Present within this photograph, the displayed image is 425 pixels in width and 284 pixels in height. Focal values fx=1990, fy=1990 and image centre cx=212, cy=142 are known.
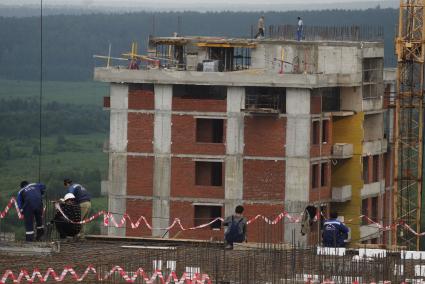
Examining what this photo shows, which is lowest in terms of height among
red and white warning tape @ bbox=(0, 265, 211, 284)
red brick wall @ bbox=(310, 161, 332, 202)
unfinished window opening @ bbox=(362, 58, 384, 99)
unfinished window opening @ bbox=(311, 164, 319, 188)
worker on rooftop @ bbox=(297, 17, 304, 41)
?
red and white warning tape @ bbox=(0, 265, 211, 284)

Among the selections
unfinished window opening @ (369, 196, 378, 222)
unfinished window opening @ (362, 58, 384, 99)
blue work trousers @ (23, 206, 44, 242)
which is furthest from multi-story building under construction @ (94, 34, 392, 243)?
blue work trousers @ (23, 206, 44, 242)

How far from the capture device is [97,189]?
169 m

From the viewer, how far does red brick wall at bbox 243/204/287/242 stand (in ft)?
262

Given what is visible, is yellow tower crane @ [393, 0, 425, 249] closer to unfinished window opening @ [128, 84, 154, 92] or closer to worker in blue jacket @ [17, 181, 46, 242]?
unfinished window opening @ [128, 84, 154, 92]

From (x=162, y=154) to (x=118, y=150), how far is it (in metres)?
2.03

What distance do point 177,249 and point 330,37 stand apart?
149 ft

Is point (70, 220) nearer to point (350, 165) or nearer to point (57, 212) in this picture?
point (57, 212)

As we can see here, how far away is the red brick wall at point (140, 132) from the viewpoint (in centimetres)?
8644

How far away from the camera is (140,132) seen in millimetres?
86750

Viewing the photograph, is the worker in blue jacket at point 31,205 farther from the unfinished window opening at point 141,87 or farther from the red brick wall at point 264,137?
the unfinished window opening at point 141,87

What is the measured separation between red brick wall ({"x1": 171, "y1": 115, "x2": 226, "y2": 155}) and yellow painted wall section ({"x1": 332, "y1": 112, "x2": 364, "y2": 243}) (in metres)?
6.35

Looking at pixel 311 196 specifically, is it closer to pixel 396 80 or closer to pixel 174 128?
pixel 174 128

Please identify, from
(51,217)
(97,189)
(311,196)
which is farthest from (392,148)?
(97,189)

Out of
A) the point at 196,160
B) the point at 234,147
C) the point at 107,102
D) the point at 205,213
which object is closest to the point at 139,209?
the point at 205,213
